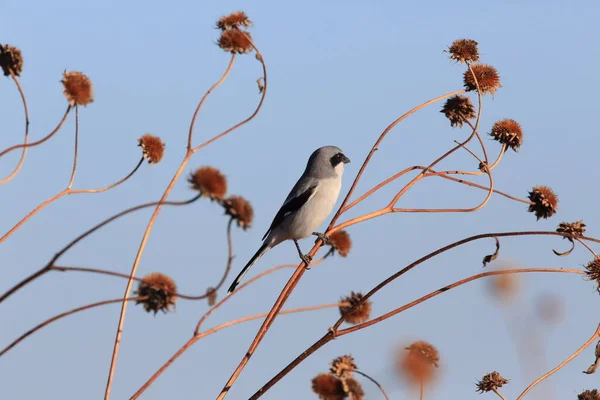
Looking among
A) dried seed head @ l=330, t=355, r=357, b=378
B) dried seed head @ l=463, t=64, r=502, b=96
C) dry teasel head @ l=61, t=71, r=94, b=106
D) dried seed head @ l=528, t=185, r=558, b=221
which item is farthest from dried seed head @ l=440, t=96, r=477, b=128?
dry teasel head @ l=61, t=71, r=94, b=106

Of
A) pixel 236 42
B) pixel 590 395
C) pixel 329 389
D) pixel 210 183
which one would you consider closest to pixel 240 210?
pixel 210 183

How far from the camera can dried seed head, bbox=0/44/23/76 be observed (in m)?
4.11

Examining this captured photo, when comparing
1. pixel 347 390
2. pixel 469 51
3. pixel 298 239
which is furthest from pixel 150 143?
pixel 298 239

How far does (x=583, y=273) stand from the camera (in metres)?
4.20

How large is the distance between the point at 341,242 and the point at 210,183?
8.64 ft

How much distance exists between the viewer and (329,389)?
3986 millimetres

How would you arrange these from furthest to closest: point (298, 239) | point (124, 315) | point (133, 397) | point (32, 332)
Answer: point (298, 239) → point (124, 315) → point (133, 397) → point (32, 332)

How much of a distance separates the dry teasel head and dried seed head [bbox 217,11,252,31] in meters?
1.40

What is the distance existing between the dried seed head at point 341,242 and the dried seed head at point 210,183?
254 cm

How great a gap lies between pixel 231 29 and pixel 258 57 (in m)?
0.42

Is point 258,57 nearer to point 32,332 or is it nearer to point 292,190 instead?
point 32,332

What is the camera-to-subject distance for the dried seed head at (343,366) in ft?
13.4

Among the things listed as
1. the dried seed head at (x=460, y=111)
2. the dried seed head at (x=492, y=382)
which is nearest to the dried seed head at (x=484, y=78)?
the dried seed head at (x=460, y=111)

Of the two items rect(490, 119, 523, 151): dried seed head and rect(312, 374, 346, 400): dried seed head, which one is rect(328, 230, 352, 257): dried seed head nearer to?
rect(490, 119, 523, 151): dried seed head
